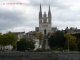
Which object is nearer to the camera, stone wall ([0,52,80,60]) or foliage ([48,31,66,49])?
stone wall ([0,52,80,60])

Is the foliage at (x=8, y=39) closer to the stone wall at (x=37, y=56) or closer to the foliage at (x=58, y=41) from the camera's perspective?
the foliage at (x=58, y=41)

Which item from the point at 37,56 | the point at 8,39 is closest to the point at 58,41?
the point at 8,39

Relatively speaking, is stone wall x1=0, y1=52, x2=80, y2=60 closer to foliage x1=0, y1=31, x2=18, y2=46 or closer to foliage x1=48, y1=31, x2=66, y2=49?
foliage x1=0, y1=31, x2=18, y2=46

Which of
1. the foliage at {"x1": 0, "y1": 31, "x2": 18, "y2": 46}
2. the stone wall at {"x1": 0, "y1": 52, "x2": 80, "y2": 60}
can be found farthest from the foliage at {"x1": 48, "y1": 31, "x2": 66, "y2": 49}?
Result: the stone wall at {"x1": 0, "y1": 52, "x2": 80, "y2": 60}

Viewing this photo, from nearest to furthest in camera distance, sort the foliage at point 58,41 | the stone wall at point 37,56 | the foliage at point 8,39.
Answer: the stone wall at point 37,56 < the foliage at point 8,39 < the foliage at point 58,41

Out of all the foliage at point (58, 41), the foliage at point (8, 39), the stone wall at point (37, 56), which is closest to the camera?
the stone wall at point (37, 56)

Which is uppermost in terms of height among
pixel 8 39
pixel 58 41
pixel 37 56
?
pixel 8 39

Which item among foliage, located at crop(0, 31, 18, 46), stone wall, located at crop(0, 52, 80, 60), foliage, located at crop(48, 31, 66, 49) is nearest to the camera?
stone wall, located at crop(0, 52, 80, 60)

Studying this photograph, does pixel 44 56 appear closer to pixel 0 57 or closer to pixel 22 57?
pixel 22 57

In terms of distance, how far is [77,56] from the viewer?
5900cm

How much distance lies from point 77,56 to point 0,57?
1453 centimetres

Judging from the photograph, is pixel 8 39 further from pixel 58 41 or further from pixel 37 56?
pixel 37 56

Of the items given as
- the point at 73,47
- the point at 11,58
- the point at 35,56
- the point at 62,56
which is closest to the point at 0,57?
the point at 11,58

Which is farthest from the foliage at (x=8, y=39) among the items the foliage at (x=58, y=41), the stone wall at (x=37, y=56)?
the stone wall at (x=37, y=56)
